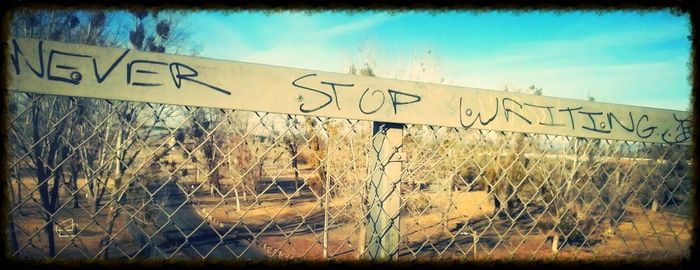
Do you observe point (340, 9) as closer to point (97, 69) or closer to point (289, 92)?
point (289, 92)

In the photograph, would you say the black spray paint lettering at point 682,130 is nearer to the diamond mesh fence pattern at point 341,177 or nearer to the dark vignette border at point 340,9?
the diamond mesh fence pattern at point 341,177

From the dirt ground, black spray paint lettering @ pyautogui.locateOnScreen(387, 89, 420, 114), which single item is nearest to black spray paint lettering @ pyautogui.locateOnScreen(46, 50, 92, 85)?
the dirt ground

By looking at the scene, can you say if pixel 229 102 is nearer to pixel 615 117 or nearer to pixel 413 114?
pixel 413 114

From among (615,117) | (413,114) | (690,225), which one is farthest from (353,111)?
(690,225)

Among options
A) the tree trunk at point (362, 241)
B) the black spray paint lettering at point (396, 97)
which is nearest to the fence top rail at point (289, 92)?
the black spray paint lettering at point (396, 97)

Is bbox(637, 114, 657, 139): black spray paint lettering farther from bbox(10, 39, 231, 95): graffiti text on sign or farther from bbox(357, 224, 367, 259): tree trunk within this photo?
bbox(10, 39, 231, 95): graffiti text on sign

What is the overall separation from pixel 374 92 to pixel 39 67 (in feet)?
3.33

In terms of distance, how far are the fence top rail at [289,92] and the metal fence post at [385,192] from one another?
0.33 ft

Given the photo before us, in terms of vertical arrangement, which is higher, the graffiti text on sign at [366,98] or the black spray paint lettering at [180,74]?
the black spray paint lettering at [180,74]

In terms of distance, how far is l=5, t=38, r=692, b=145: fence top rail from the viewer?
0.95m

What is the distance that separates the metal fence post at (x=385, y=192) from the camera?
1411 millimetres

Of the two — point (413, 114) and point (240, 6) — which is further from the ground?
point (240, 6)

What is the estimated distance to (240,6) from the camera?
39.8 inches

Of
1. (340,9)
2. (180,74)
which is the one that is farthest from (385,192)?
(180,74)
